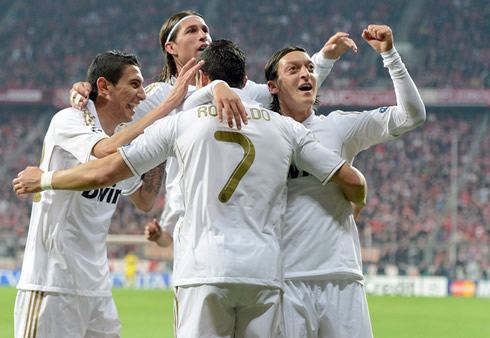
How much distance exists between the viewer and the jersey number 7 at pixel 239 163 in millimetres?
3607

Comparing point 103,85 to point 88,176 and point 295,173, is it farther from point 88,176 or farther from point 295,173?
point 295,173

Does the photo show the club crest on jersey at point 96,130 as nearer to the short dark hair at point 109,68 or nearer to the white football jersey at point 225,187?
the short dark hair at point 109,68

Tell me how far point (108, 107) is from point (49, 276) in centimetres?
116

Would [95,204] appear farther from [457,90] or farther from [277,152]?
[457,90]

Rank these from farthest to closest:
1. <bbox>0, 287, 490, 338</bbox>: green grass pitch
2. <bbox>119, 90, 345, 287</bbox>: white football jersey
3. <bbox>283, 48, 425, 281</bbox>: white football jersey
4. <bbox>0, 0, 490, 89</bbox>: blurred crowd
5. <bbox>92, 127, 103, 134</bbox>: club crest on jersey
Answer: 1. <bbox>0, 0, 490, 89</bbox>: blurred crowd
2. <bbox>0, 287, 490, 338</bbox>: green grass pitch
3. <bbox>92, 127, 103, 134</bbox>: club crest on jersey
4. <bbox>283, 48, 425, 281</bbox>: white football jersey
5. <bbox>119, 90, 345, 287</bbox>: white football jersey

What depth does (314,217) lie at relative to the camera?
13.5 feet

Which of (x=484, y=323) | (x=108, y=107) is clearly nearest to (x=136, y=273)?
(x=484, y=323)

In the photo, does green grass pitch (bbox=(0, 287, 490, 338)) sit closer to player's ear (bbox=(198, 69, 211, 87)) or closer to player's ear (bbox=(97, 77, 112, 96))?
player's ear (bbox=(97, 77, 112, 96))

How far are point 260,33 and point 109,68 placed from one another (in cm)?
3102

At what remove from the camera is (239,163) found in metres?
3.63

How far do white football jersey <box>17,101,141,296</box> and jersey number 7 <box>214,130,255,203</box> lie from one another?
0.96 meters

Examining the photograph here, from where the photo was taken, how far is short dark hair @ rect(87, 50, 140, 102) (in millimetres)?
4715

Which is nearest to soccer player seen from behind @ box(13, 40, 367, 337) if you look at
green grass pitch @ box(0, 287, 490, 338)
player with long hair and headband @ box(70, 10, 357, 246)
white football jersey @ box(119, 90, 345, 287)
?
white football jersey @ box(119, 90, 345, 287)

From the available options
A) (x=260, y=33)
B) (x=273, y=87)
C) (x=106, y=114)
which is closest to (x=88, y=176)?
(x=106, y=114)
